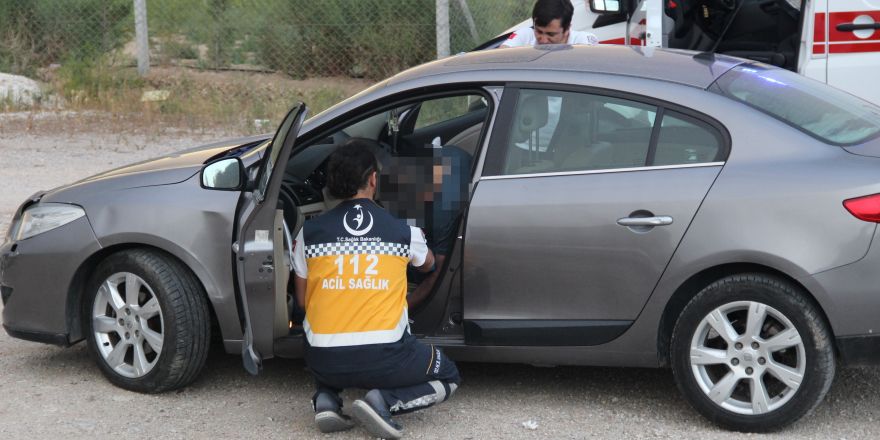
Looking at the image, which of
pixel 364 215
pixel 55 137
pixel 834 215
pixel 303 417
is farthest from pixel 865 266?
pixel 55 137

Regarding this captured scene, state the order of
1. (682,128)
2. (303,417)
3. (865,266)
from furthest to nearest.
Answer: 1. (303,417)
2. (682,128)
3. (865,266)

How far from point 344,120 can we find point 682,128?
1.43 metres

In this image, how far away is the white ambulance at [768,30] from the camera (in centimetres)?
745

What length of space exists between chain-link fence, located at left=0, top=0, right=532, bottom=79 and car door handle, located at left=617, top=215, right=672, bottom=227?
888cm

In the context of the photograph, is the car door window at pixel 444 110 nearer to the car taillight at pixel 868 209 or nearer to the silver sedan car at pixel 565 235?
the silver sedan car at pixel 565 235

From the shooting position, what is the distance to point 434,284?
4.73 meters

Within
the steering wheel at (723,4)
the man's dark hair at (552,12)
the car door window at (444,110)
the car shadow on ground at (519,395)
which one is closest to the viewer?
the car shadow on ground at (519,395)

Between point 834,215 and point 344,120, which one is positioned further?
point 344,120

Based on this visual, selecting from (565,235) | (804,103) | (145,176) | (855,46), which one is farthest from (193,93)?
(804,103)

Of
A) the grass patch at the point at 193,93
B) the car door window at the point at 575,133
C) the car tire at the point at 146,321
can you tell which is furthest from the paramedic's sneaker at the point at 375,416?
the grass patch at the point at 193,93

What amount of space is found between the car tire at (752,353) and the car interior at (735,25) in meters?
5.00

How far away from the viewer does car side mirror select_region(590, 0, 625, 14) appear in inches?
335

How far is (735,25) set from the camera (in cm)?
946

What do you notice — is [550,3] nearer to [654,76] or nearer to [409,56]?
[654,76]
